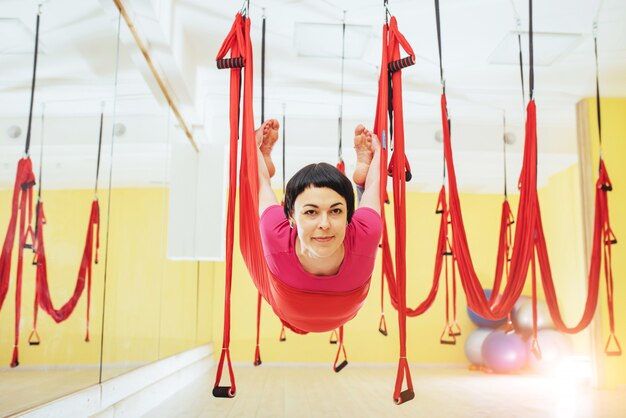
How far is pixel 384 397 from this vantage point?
Answer: 4.36m

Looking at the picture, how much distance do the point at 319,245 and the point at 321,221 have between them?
7 centimetres

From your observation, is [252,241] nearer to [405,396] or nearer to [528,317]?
[405,396]

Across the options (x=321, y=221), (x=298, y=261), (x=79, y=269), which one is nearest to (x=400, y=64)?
(x=321, y=221)

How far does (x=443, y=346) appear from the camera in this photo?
7.20 m

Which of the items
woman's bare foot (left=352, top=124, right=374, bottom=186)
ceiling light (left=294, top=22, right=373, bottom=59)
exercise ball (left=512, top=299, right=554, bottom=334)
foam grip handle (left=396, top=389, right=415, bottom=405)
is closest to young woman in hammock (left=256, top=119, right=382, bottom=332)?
woman's bare foot (left=352, top=124, right=374, bottom=186)

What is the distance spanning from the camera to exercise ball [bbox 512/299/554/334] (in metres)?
6.22

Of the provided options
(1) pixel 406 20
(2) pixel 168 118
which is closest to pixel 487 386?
(1) pixel 406 20

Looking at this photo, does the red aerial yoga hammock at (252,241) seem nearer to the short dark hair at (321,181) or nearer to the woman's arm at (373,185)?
the short dark hair at (321,181)

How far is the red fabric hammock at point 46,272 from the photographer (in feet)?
6.91

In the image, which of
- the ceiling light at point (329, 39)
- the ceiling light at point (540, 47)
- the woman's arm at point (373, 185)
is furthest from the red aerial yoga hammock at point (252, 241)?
the ceiling light at point (540, 47)

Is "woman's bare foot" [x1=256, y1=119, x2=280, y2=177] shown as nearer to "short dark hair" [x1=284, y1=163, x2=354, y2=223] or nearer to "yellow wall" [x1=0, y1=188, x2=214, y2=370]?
"short dark hair" [x1=284, y1=163, x2=354, y2=223]

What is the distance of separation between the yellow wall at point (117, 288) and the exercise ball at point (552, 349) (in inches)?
145

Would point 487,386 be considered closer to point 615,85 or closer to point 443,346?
point 443,346

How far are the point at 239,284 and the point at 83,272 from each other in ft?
14.8
